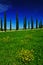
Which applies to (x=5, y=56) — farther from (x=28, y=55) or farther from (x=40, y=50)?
(x=40, y=50)

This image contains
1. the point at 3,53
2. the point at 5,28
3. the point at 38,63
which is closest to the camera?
the point at 38,63

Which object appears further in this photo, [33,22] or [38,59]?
[33,22]

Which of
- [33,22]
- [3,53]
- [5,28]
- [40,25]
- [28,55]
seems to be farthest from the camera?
[40,25]

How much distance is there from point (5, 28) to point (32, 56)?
154ft

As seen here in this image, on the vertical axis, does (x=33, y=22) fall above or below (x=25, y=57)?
above

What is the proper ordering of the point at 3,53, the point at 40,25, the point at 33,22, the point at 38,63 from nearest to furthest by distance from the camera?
the point at 38,63 < the point at 3,53 < the point at 33,22 < the point at 40,25

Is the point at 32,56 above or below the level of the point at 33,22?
below

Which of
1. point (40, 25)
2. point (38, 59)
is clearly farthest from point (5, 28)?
point (38, 59)

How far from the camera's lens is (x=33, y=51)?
23.8 metres

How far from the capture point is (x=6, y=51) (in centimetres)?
2458

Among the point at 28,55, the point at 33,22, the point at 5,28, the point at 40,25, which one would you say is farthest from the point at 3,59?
the point at 40,25

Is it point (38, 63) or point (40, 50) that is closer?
point (38, 63)

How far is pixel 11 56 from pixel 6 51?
2550mm

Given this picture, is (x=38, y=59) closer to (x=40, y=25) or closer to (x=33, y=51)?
(x=33, y=51)
